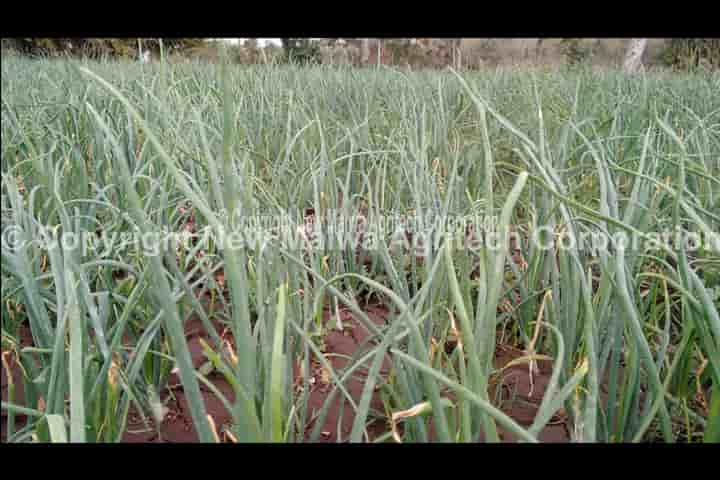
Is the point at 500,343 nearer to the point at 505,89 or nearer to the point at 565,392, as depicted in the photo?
the point at 565,392

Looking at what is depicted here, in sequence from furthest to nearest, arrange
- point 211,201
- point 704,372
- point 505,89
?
point 505,89 < point 211,201 < point 704,372

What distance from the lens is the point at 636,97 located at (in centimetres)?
248

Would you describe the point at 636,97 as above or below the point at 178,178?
above

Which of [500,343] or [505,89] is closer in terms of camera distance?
[500,343]

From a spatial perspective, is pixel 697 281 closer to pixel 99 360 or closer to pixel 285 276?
pixel 285 276

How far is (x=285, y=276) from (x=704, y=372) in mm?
780

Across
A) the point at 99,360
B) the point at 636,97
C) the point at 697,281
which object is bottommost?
the point at 99,360

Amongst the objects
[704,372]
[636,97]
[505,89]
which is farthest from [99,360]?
[505,89]

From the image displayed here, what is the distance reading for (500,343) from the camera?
3.66 ft

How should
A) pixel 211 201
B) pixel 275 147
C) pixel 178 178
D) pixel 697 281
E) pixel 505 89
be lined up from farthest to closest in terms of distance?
pixel 505 89 < pixel 275 147 < pixel 211 201 < pixel 697 281 < pixel 178 178

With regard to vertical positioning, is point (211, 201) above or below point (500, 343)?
above

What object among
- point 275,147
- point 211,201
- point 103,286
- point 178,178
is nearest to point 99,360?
point 103,286

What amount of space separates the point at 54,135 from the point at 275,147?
2.67 feet

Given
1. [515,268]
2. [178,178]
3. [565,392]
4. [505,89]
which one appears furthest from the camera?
[505,89]
